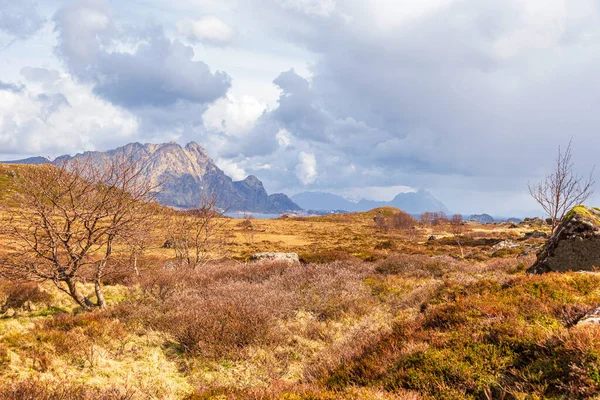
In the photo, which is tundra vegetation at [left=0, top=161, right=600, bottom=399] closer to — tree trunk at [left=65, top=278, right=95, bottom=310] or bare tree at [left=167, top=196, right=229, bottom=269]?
tree trunk at [left=65, top=278, right=95, bottom=310]

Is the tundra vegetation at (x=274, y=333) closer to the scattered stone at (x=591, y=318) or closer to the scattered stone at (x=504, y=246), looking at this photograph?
the scattered stone at (x=591, y=318)

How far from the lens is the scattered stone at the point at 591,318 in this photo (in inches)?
183

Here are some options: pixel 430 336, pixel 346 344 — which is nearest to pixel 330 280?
pixel 346 344

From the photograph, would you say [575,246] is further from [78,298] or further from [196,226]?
[196,226]

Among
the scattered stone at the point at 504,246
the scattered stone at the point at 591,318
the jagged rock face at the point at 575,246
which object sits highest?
the jagged rock face at the point at 575,246

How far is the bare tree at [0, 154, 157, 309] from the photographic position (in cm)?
865

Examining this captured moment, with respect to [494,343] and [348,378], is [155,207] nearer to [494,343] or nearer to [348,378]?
[348,378]

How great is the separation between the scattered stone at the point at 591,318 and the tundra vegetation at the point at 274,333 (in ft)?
0.56

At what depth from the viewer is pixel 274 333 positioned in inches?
296

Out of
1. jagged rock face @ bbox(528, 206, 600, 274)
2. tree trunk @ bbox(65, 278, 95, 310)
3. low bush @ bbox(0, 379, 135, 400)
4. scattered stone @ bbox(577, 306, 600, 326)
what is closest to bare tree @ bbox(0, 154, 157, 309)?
tree trunk @ bbox(65, 278, 95, 310)

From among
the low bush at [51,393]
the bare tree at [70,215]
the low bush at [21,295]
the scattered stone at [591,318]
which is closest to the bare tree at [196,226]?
the low bush at [21,295]

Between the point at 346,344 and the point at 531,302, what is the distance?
3580 millimetres

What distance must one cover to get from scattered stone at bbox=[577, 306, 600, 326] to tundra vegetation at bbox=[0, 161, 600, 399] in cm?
17

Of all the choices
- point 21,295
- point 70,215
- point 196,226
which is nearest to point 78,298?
point 21,295
